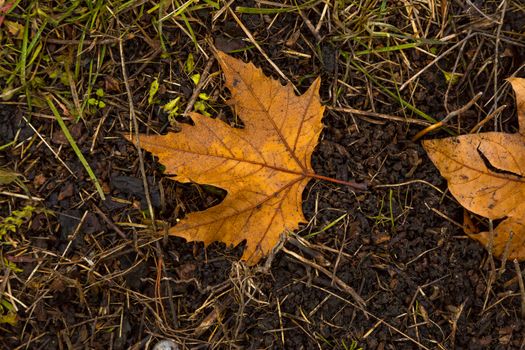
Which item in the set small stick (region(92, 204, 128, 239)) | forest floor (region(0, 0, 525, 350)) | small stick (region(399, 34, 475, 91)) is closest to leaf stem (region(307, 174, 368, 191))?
forest floor (region(0, 0, 525, 350))

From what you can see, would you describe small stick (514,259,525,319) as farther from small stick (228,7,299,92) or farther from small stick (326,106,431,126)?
small stick (228,7,299,92)

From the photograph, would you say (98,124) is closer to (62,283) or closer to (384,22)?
(62,283)

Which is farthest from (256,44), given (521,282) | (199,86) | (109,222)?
(521,282)

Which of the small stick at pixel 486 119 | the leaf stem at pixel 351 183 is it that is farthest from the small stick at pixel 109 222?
the small stick at pixel 486 119

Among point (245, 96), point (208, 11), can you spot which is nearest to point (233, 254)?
point (245, 96)

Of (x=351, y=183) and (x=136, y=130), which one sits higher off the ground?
(x=136, y=130)

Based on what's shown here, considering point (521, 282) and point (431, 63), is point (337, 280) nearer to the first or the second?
point (521, 282)
